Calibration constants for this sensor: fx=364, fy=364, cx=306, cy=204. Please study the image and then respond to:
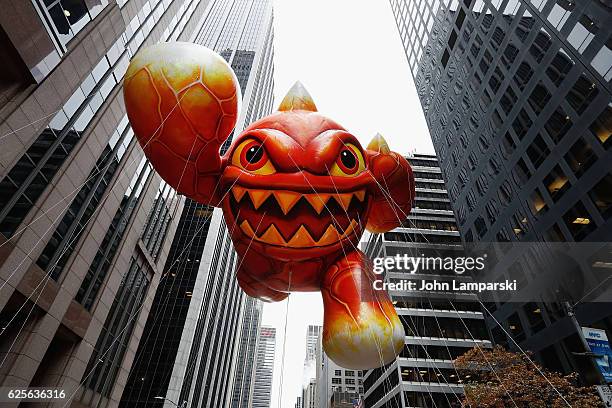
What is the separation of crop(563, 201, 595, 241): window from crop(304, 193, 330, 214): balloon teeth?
18431 mm

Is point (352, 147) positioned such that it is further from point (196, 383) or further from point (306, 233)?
point (196, 383)

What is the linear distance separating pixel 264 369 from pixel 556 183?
641 ft

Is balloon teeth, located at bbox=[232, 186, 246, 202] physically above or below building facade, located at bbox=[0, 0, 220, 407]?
below

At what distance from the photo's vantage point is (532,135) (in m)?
22.1

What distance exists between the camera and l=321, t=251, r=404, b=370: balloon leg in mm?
4297

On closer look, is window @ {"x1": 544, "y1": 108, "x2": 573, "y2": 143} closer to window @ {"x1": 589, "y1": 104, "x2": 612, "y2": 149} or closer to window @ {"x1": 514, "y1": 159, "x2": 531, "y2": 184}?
window @ {"x1": 589, "y1": 104, "x2": 612, "y2": 149}

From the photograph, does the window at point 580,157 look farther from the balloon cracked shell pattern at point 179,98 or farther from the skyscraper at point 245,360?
the skyscraper at point 245,360

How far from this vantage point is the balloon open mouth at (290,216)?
4.73m

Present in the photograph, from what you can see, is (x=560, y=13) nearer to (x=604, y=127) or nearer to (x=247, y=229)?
(x=604, y=127)

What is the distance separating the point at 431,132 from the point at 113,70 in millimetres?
30971

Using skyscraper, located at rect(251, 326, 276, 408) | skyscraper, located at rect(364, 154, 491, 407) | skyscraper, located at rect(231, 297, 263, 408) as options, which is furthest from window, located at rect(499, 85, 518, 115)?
skyscraper, located at rect(251, 326, 276, 408)

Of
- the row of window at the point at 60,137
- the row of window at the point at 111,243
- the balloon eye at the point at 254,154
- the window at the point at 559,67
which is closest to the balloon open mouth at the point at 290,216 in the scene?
the balloon eye at the point at 254,154

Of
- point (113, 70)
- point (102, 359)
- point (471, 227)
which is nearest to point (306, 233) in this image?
point (113, 70)

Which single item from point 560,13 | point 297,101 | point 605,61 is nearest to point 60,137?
point 297,101
